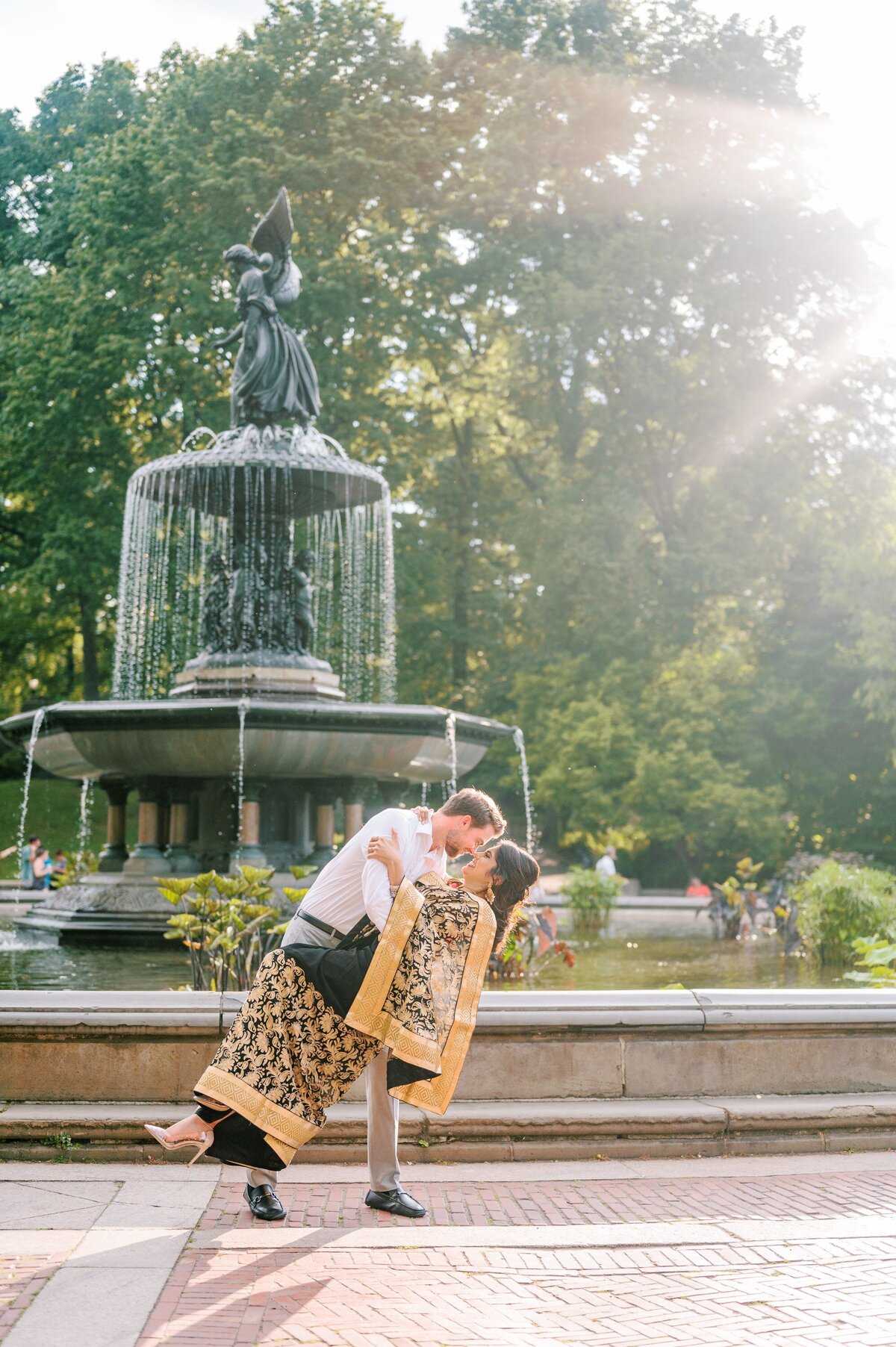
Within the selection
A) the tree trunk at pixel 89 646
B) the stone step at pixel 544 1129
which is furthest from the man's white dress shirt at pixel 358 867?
the tree trunk at pixel 89 646

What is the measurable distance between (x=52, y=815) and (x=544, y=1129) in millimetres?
33875

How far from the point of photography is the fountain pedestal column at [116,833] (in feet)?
49.2

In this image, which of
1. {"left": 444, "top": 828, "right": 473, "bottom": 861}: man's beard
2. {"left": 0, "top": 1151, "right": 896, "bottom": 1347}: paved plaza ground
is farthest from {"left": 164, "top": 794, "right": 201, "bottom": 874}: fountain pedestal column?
{"left": 444, "top": 828, "right": 473, "bottom": 861}: man's beard

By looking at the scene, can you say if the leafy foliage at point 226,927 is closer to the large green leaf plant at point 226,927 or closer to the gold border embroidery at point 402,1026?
the large green leaf plant at point 226,927

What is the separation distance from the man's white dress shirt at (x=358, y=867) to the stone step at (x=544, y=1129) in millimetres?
1316

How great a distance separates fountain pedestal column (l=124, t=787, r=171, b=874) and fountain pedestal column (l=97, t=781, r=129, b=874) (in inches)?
15.8

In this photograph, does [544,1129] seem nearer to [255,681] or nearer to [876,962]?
[876,962]

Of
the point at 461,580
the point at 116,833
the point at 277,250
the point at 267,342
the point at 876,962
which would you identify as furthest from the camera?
the point at 461,580

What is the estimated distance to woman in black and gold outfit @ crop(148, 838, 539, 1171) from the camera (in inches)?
207

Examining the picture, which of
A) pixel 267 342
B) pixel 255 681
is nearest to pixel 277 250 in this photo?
pixel 267 342

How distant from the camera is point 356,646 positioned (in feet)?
94.2

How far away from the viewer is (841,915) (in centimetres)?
1327

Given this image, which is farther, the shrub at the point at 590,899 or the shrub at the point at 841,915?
the shrub at the point at 590,899

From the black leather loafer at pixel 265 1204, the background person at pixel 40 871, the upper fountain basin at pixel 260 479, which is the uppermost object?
the upper fountain basin at pixel 260 479
